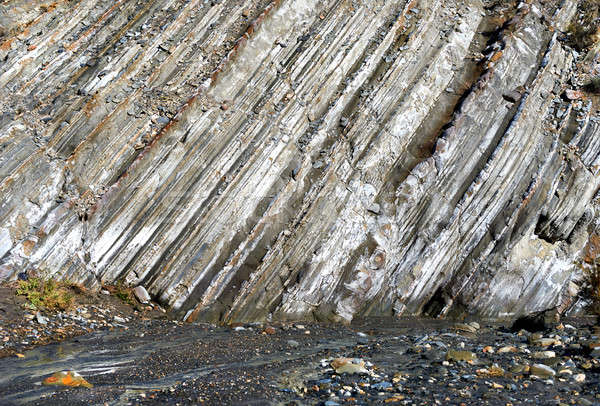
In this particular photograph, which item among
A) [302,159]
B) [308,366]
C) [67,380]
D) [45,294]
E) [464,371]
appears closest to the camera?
[67,380]

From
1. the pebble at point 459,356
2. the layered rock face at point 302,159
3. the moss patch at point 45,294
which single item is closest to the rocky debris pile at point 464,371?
the pebble at point 459,356

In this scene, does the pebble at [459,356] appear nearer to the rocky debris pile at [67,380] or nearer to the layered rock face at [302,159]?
the layered rock face at [302,159]

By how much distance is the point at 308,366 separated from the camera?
260 inches

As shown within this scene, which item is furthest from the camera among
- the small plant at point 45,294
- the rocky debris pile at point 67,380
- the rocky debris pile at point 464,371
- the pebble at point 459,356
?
the small plant at point 45,294

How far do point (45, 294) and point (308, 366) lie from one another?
4.80m

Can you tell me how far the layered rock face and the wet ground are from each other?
1455 millimetres

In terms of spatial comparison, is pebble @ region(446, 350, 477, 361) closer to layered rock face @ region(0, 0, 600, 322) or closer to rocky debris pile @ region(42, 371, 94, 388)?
layered rock face @ region(0, 0, 600, 322)

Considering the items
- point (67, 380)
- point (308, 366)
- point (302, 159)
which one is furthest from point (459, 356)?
point (302, 159)

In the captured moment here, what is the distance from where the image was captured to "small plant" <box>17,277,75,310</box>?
27.6ft

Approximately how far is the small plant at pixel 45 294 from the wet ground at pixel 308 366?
37.7 inches

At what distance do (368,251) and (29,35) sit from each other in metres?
9.63

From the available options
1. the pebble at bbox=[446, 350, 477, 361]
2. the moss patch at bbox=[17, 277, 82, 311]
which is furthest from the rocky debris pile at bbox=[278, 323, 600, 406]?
the moss patch at bbox=[17, 277, 82, 311]

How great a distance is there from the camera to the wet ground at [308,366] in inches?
216

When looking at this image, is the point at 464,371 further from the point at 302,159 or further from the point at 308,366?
the point at 302,159
